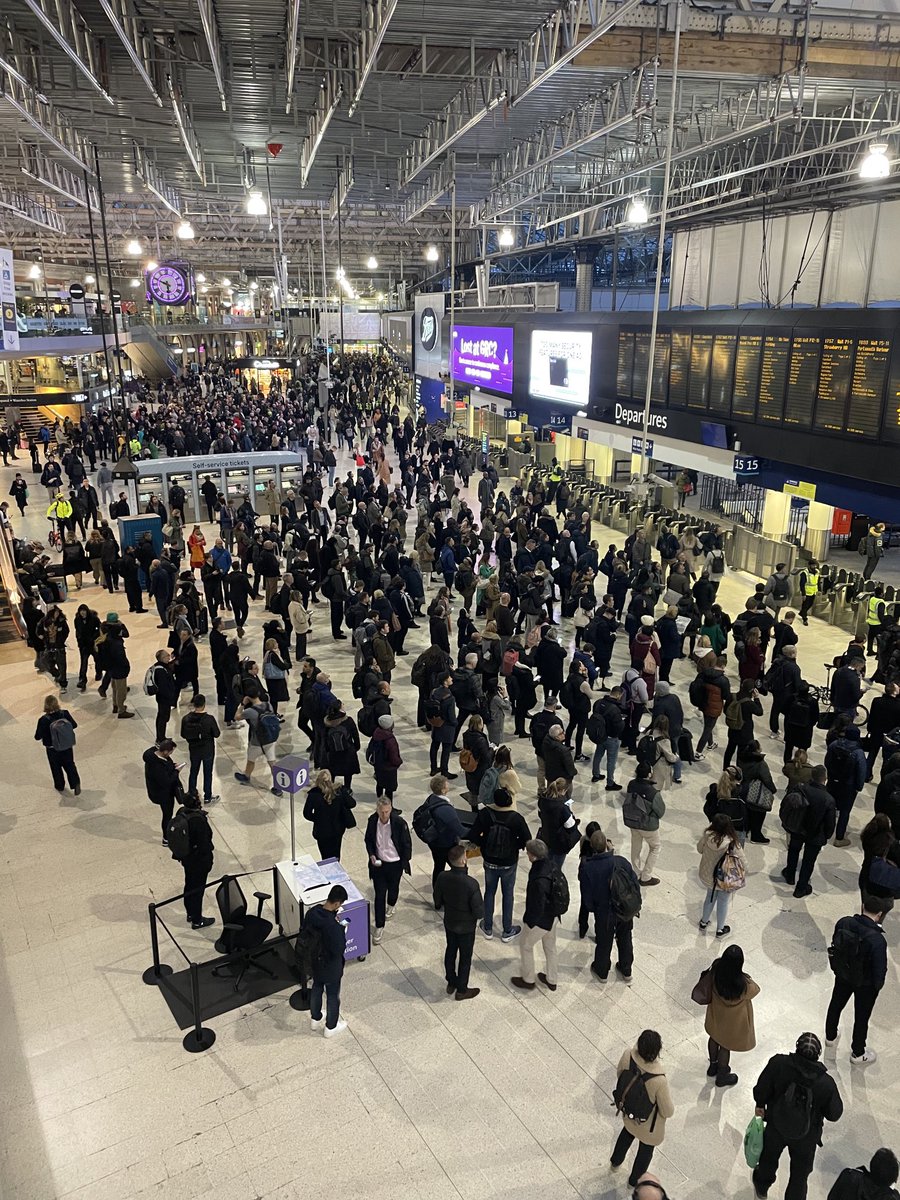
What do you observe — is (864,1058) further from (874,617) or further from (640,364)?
(640,364)

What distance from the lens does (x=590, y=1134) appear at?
522 centimetres

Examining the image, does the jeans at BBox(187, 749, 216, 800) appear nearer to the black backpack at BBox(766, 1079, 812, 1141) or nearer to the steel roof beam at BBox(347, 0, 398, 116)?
the black backpack at BBox(766, 1079, 812, 1141)

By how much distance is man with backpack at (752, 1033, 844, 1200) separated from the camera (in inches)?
171

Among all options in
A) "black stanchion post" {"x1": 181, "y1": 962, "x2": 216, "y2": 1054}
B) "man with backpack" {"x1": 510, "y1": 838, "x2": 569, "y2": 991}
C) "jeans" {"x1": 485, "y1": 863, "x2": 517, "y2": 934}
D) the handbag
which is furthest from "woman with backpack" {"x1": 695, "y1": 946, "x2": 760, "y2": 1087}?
"black stanchion post" {"x1": 181, "y1": 962, "x2": 216, "y2": 1054}

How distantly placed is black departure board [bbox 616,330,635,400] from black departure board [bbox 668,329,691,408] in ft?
7.22

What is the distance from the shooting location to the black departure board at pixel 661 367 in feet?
58.1

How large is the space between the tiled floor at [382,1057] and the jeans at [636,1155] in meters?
0.14

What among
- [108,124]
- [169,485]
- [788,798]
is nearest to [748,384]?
[788,798]

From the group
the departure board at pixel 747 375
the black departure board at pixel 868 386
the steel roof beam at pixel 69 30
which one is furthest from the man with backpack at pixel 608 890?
the departure board at pixel 747 375

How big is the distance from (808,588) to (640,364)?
23.2 feet

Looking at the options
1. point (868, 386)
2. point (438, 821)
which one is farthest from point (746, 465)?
point (438, 821)

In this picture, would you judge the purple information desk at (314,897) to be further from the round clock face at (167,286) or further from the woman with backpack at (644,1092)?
the round clock face at (167,286)

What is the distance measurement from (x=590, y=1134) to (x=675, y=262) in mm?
24716

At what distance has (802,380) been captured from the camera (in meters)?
13.8
